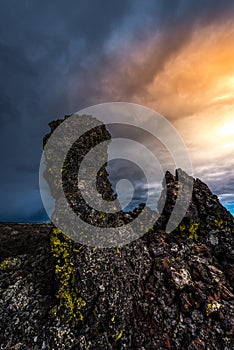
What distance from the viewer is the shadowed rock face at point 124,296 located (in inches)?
448

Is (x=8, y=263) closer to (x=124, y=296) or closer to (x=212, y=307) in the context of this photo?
(x=124, y=296)

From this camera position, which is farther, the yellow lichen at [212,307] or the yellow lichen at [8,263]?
the yellow lichen at [8,263]

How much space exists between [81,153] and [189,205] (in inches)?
395

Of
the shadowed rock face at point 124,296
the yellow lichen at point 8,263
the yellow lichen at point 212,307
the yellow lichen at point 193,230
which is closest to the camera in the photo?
the shadowed rock face at point 124,296

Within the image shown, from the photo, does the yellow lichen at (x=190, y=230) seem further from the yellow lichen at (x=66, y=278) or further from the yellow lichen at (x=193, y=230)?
the yellow lichen at (x=66, y=278)

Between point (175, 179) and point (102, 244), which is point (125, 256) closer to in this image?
point (102, 244)

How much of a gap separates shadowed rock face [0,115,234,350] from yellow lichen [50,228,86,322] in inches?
2.0

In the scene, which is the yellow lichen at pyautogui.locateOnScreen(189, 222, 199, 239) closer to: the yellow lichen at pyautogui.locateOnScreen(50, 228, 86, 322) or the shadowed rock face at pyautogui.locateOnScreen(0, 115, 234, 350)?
the shadowed rock face at pyautogui.locateOnScreen(0, 115, 234, 350)

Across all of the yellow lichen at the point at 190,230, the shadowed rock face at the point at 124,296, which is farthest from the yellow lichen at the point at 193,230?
the shadowed rock face at the point at 124,296

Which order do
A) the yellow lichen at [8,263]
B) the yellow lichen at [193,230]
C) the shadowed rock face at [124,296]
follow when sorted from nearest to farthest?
the shadowed rock face at [124,296] → the yellow lichen at [8,263] → the yellow lichen at [193,230]

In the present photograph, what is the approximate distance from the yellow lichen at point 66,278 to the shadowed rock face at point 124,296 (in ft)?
0.17

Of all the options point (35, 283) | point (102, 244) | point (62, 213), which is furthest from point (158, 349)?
point (62, 213)

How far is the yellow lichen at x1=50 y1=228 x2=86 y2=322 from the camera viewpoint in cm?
1205

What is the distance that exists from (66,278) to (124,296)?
12.4 feet
